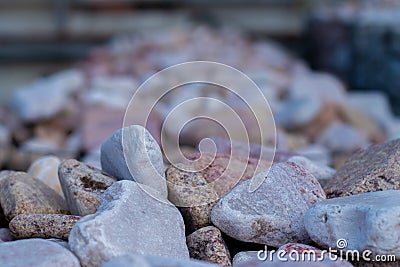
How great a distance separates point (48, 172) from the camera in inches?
97.0

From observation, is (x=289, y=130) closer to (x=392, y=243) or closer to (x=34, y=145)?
(x=34, y=145)

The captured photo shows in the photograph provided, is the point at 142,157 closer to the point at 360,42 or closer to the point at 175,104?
the point at 175,104

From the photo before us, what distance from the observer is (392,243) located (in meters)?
1.59

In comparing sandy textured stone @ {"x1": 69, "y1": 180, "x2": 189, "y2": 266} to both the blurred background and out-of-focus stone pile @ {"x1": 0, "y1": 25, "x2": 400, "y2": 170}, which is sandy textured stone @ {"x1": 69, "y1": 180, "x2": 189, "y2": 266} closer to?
out-of-focus stone pile @ {"x1": 0, "y1": 25, "x2": 400, "y2": 170}

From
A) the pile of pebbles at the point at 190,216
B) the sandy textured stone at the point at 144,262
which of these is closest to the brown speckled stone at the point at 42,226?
the pile of pebbles at the point at 190,216

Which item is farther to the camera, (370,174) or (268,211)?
(370,174)

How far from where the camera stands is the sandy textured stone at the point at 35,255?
1.55 metres

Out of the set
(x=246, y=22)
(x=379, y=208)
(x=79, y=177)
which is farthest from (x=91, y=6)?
(x=379, y=208)

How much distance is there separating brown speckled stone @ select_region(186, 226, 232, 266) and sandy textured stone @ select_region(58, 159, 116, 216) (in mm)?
287

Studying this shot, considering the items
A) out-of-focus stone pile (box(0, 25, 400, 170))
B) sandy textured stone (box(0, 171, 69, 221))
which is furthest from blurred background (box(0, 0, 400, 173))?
sandy textured stone (box(0, 171, 69, 221))

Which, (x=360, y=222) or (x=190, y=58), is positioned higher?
(x=360, y=222)

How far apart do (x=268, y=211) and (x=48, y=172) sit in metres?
0.97

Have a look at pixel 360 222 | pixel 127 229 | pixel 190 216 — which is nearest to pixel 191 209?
pixel 190 216

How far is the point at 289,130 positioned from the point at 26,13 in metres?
4.49
